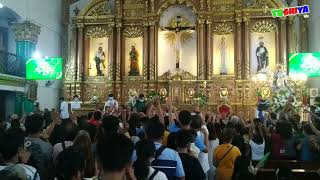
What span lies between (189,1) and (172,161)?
17.3 metres

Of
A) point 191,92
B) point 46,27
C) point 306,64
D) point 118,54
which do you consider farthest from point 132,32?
point 306,64

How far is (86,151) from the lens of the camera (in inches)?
177

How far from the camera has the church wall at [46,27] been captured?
1894 cm

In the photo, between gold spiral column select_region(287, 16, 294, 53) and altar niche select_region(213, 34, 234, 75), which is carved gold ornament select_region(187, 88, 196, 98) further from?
gold spiral column select_region(287, 16, 294, 53)

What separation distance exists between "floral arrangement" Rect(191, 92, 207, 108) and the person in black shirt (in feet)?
45.7

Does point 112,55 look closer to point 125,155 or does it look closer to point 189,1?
point 189,1

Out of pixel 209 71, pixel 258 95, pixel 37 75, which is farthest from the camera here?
pixel 209 71

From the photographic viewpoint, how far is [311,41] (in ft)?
66.3

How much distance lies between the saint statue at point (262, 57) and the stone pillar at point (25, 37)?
35.7 ft

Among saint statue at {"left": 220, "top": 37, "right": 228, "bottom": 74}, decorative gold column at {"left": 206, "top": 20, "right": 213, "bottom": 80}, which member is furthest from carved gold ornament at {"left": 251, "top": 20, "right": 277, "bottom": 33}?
decorative gold column at {"left": 206, "top": 20, "right": 213, "bottom": 80}

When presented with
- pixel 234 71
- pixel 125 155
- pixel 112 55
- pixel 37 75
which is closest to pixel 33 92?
pixel 37 75

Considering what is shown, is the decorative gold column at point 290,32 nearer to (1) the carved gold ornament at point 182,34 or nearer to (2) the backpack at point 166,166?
(1) the carved gold ornament at point 182,34

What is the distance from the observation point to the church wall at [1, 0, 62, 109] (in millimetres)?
18944

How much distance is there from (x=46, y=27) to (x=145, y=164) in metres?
18.4
